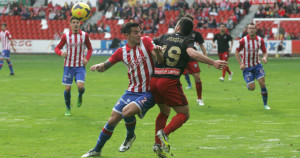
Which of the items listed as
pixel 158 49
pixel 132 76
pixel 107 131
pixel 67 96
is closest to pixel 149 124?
pixel 67 96

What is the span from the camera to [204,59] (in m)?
7.16

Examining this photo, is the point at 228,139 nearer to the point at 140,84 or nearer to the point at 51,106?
the point at 140,84

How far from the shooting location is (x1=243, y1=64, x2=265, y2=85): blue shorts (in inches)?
531

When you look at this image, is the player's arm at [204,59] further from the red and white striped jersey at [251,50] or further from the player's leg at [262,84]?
the red and white striped jersey at [251,50]

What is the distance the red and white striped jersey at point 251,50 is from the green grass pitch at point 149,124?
113cm

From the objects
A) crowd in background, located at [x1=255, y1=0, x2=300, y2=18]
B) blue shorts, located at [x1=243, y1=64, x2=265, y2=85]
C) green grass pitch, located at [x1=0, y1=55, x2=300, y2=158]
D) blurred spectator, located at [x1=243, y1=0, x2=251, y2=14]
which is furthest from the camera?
blurred spectator, located at [x1=243, y1=0, x2=251, y2=14]

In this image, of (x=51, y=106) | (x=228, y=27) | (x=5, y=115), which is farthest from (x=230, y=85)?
(x=228, y=27)

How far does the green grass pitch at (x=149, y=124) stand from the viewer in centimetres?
820

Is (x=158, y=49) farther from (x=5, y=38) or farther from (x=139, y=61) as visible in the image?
(x=5, y=38)

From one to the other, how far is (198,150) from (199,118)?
3648 mm

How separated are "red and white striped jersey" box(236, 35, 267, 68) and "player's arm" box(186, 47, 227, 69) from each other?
6.53 meters

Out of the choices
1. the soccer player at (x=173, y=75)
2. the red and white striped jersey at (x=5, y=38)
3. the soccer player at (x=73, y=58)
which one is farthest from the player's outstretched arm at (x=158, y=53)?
the red and white striped jersey at (x=5, y=38)

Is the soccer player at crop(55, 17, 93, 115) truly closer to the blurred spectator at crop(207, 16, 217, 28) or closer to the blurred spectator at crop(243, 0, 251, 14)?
the blurred spectator at crop(207, 16, 217, 28)

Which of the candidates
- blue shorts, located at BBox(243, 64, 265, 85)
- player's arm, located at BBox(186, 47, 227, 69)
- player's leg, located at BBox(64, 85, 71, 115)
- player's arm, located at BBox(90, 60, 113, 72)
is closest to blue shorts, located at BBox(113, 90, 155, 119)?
player's arm, located at BBox(90, 60, 113, 72)
